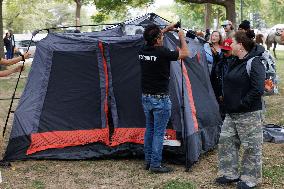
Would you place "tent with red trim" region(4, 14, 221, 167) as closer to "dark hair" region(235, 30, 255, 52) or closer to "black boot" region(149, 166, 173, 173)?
"black boot" region(149, 166, 173, 173)

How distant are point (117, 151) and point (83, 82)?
1.12 m

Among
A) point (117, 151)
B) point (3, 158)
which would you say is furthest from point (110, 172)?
point (3, 158)

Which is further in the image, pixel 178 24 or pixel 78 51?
pixel 78 51

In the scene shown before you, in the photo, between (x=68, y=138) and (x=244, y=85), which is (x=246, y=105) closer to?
(x=244, y=85)

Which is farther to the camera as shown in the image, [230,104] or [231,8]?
[231,8]

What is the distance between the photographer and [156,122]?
5.80m

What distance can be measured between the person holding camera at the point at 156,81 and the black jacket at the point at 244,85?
0.80 m

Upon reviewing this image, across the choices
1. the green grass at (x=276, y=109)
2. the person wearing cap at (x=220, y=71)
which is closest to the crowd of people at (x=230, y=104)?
the person wearing cap at (x=220, y=71)

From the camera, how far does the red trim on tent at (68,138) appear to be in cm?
665

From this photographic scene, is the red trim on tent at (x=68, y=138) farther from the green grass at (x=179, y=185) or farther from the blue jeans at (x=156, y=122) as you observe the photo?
the green grass at (x=179, y=185)

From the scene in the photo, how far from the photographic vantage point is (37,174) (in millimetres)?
6082

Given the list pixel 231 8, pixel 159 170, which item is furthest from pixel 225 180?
pixel 231 8

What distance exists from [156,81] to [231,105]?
3.54 feet

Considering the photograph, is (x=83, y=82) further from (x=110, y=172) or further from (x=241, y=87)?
(x=241, y=87)
